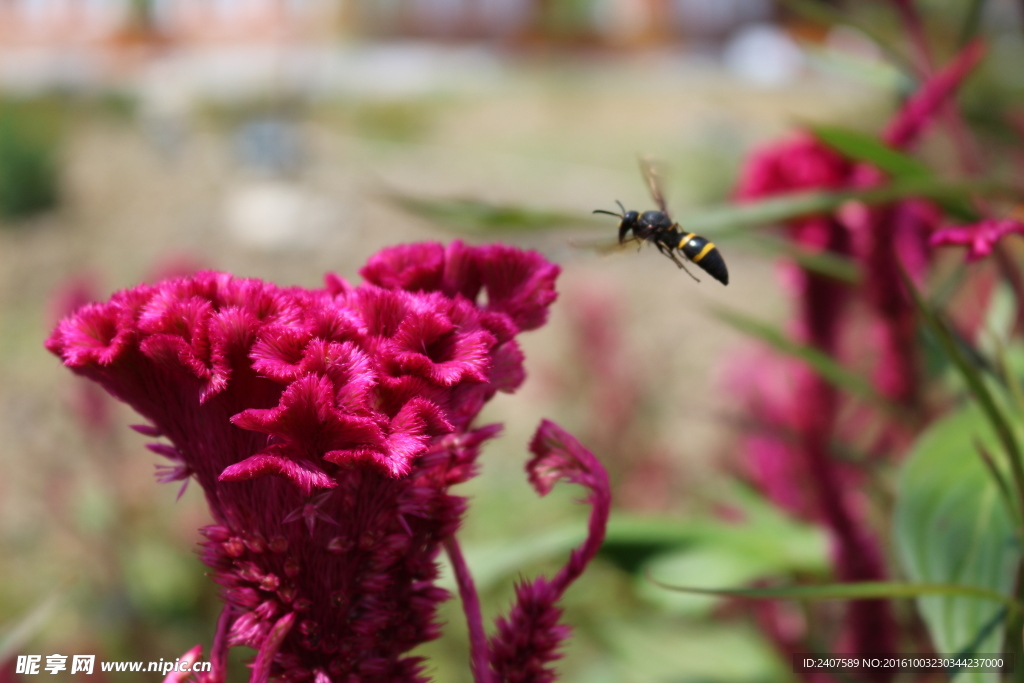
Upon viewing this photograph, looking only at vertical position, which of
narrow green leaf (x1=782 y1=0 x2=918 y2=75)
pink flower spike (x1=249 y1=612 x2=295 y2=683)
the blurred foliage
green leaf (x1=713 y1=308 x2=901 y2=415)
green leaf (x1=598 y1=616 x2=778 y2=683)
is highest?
the blurred foliage

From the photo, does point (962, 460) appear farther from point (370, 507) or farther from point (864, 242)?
point (370, 507)

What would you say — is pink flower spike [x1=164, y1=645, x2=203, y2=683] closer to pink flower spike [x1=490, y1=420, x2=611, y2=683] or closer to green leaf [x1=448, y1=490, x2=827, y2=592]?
pink flower spike [x1=490, y1=420, x2=611, y2=683]

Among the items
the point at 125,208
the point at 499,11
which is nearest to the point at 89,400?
the point at 125,208

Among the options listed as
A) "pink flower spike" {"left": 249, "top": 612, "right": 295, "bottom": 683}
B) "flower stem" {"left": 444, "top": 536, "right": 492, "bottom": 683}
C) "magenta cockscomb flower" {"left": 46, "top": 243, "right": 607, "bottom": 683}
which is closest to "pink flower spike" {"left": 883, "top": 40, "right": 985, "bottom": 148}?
"magenta cockscomb flower" {"left": 46, "top": 243, "right": 607, "bottom": 683}

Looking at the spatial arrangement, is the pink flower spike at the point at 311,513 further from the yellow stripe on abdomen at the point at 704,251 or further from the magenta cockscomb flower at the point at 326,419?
the yellow stripe on abdomen at the point at 704,251

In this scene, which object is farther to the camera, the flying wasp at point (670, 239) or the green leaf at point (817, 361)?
the green leaf at point (817, 361)

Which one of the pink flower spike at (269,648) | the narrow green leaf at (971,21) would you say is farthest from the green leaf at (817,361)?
the pink flower spike at (269,648)

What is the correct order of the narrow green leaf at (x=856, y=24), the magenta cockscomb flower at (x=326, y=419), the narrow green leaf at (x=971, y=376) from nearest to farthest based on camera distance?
the magenta cockscomb flower at (x=326, y=419) < the narrow green leaf at (x=971, y=376) < the narrow green leaf at (x=856, y=24)

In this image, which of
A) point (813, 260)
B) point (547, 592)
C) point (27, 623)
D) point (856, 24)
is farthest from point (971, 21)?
point (27, 623)
